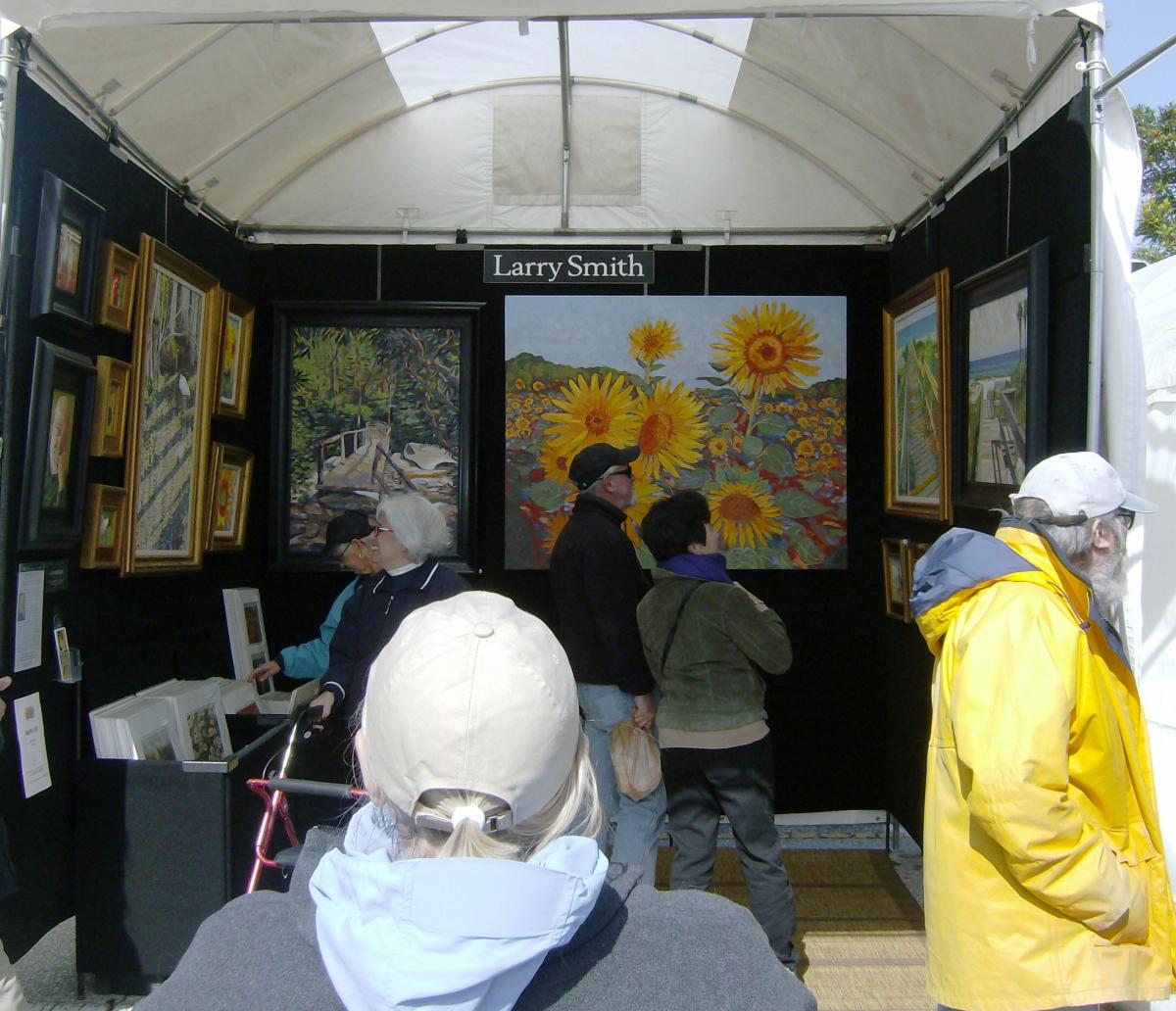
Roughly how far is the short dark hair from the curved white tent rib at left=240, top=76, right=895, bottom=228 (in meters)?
2.05

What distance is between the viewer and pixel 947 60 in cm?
377

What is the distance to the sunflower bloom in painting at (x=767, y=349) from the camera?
207 inches

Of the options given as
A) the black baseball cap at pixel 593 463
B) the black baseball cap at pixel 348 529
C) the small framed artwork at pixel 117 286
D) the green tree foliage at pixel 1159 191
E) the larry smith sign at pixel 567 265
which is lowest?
the black baseball cap at pixel 348 529

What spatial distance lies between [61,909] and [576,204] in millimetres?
3522

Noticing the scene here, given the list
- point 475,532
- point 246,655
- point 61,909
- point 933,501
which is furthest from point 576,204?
point 61,909

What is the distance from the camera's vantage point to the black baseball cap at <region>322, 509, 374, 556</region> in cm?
488

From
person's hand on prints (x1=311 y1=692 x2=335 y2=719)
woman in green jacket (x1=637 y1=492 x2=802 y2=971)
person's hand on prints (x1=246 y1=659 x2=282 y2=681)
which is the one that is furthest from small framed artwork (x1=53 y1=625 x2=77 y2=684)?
woman in green jacket (x1=637 y1=492 x2=802 y2=971)

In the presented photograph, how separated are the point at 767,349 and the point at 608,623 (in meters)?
1.77

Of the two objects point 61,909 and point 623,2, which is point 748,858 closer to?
point 61,909

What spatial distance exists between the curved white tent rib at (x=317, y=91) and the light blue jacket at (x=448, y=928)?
400 cm

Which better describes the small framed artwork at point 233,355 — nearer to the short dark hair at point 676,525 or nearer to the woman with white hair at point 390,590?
the woman with white hair at point 390,590

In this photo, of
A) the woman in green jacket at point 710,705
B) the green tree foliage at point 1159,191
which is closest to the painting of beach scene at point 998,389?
the woman in green jacket at point 710,705

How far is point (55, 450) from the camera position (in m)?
3.28

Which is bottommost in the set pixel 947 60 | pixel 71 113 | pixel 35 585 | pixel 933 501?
pixel 35 585
